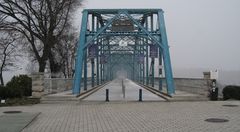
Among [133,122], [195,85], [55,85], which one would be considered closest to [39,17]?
[55,85]

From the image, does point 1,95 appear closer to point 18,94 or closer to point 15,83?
point 18,94

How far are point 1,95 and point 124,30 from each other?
11.8 m

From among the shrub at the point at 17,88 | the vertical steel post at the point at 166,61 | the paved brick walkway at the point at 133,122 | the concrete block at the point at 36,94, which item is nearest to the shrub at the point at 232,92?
the vertical steel post at the point at 166,61

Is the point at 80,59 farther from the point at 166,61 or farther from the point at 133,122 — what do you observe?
the point at 133,122

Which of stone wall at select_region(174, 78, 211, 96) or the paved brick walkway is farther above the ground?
stone wall at select_region(174, 78, 211, 96)

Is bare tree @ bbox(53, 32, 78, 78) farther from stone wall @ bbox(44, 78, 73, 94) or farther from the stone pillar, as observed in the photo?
the stone pillar

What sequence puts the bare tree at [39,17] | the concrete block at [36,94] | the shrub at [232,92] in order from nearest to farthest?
the concrete block at [36,94]
the shrub at [232,92]
the bare tree at [39,17]

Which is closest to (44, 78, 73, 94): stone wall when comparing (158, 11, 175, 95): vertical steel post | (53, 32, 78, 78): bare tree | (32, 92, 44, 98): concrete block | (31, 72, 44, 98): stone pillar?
(31, 72, 44, 98): stone pillar

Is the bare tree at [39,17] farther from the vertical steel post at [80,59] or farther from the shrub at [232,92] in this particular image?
the shrub at [232,92]

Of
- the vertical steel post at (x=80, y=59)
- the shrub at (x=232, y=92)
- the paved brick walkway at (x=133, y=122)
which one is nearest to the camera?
the paved brick walkway at (x=133, y=122)

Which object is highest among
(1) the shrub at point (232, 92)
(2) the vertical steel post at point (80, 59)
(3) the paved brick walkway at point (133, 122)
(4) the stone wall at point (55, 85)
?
(2) the vertical steel post at point (80, 59)

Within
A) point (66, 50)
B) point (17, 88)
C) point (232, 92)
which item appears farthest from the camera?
point (66, 50)

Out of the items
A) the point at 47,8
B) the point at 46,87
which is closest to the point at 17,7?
the point at 47,8

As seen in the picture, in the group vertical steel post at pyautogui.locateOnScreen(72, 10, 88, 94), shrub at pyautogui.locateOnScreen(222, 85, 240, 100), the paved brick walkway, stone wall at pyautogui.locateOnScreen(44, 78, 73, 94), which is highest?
vertical steel post at pyautogui.locateOnScreen(72, 10, 88, 94)
